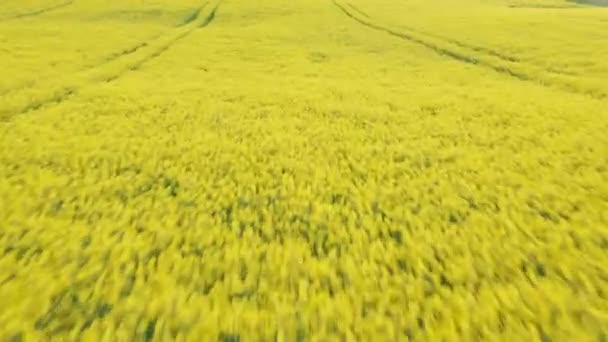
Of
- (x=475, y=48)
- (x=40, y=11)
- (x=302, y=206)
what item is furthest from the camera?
(x=40, y=11)

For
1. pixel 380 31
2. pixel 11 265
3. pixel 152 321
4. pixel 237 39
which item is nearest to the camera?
pixel 152 321

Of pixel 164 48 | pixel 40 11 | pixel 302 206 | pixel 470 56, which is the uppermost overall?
pixel 40 11

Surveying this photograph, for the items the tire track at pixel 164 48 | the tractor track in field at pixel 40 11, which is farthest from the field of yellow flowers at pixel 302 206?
the tractor track in field at pixel 40 11

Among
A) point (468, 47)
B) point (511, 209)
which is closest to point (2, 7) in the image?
point (468, 47)

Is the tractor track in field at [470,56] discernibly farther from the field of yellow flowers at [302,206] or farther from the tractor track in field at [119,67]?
the tractor track in field at [119,67]

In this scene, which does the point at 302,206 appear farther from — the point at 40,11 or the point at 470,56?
the point at 40,11

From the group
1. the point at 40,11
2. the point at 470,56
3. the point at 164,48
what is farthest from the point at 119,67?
the point at 40,11

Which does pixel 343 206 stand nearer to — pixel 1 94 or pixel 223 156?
pixel 223 156
